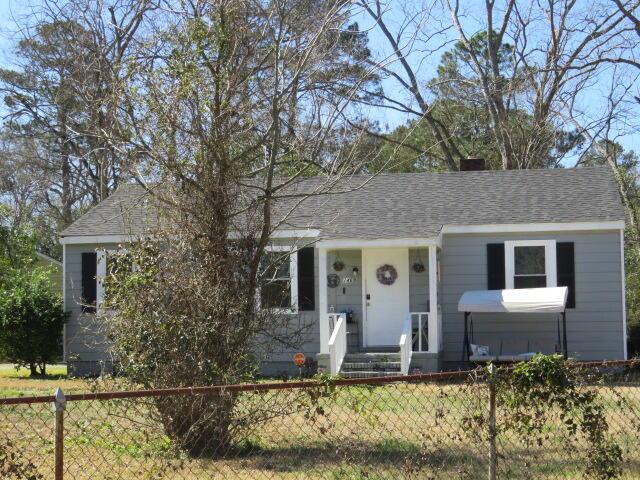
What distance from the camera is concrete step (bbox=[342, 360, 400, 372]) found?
16900 millimetres

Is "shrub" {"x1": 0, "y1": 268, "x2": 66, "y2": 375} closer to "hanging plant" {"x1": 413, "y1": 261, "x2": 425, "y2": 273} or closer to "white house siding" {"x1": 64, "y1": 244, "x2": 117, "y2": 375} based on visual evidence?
"white house siding" {"x1": 64, "y1": 244, "x2": 117, "y2": 375}

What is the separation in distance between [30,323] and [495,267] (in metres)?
9.74

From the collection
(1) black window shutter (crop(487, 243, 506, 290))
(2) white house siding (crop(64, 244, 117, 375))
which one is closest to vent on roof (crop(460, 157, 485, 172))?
(1) black window shutter (crop(487, 243, 506, 290))

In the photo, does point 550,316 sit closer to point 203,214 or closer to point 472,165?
point 472,165

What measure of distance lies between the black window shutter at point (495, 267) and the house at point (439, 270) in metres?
0.02

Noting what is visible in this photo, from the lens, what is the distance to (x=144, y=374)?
28.8 ft

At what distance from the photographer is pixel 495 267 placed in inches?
704

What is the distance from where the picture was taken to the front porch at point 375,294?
17531mm

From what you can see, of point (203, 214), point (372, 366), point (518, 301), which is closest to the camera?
point (203, 214)

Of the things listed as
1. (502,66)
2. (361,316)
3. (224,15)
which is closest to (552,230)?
(361,316)

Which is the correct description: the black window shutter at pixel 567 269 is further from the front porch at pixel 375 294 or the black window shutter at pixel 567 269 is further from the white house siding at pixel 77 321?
the white house siding at pixel 77 321

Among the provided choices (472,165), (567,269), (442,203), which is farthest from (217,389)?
(472,165)

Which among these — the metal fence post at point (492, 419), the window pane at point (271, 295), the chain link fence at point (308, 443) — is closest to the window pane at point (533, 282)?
the chain link fence at point (308, 443)

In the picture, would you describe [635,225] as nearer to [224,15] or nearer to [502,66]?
[502,66]
